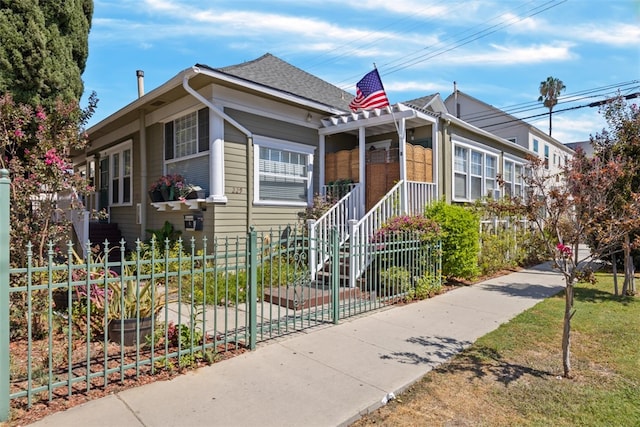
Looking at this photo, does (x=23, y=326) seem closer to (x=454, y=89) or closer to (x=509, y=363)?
(x=509, y=363)

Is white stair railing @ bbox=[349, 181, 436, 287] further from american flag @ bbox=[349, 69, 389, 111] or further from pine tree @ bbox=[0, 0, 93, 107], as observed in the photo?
pine tree @ bbox=[0, 0, 93, 107]

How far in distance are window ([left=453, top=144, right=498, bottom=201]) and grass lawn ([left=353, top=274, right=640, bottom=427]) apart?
6190mm

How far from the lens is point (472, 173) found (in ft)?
39.0

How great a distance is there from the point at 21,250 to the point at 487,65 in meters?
12.8

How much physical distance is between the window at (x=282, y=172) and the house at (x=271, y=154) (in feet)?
0.09

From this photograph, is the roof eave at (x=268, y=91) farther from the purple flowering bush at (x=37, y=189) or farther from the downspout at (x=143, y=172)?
the downspout at (x=143, y=172)

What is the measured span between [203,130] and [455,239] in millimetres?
6032

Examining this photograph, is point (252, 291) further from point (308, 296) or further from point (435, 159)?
point (435, 159)

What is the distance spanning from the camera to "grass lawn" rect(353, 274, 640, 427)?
3.03 metres

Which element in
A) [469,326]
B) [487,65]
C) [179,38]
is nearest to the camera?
[469,326]

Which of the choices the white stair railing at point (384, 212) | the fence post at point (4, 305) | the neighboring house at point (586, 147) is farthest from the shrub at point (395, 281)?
the fence post at point (4, 305)

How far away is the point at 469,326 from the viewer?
5.48 meters

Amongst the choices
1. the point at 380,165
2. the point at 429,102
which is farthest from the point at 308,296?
the point at 429,102

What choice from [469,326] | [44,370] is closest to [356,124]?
[469,326]
